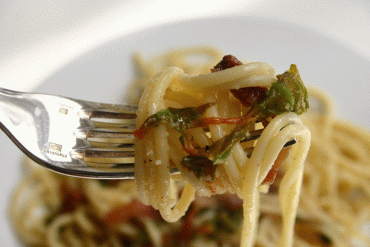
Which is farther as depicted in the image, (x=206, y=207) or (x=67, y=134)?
(x=206, y=207)

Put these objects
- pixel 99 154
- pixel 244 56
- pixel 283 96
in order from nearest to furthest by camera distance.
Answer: pixel 283 96, pixel 99 154, pixel 244 56

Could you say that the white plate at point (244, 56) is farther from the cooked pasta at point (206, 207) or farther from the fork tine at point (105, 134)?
the fork tine at point (105, 134)

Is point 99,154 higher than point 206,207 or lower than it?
higher

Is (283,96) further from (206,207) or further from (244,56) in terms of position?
(244,56)

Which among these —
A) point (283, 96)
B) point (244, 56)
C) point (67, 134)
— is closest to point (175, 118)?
point (283, 96)

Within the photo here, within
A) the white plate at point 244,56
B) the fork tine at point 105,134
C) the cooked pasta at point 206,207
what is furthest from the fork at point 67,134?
the white plate at point 244,56

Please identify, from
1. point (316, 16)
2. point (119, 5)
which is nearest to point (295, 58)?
point (316, 16)

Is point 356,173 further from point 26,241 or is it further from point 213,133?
point 26,241
